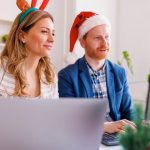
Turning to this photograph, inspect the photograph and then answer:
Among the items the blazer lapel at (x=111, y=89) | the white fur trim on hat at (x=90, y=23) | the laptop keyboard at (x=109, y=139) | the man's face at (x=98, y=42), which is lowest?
the laptop keyboard at (x=109, y=139)

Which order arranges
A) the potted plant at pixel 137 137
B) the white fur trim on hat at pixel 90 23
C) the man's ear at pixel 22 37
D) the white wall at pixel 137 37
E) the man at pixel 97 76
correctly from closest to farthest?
the potted plant at pixel 137 137 < the man's ear at pixel 22 37 < the man at pixel 97 76 < the white fur trim on hat at pixel 90 23 < the white wall at pixel 137 37

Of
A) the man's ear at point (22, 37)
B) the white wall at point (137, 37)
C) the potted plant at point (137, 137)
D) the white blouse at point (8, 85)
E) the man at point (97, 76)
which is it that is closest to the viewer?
the potted plant at point (137, 137)

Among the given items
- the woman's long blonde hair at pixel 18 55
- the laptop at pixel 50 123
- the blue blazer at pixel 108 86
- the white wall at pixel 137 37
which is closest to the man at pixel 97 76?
the blue blazer at pixel 108 86

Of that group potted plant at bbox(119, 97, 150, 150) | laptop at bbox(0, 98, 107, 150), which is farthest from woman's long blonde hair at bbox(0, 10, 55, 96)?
potted plant at bbox(119, 97, 150, 150)

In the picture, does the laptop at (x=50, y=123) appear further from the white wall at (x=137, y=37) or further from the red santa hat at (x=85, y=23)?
the white wall at (x=137, y=37)

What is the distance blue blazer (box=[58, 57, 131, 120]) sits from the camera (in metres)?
1.67

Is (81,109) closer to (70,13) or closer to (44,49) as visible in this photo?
(44,49)

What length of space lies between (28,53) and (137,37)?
6.26 ft

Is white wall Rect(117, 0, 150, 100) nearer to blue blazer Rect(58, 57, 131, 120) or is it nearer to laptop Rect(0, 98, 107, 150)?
A: blue blazer Rect(58, 57, 131, 120)

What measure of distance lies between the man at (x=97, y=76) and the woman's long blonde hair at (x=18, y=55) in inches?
5.6

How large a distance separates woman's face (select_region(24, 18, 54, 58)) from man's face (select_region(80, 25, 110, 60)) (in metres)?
0.30

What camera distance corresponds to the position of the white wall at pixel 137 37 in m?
3.09

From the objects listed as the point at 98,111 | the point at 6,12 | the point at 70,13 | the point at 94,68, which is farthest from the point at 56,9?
the point at 98,111

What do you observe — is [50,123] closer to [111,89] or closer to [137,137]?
[137,137]
